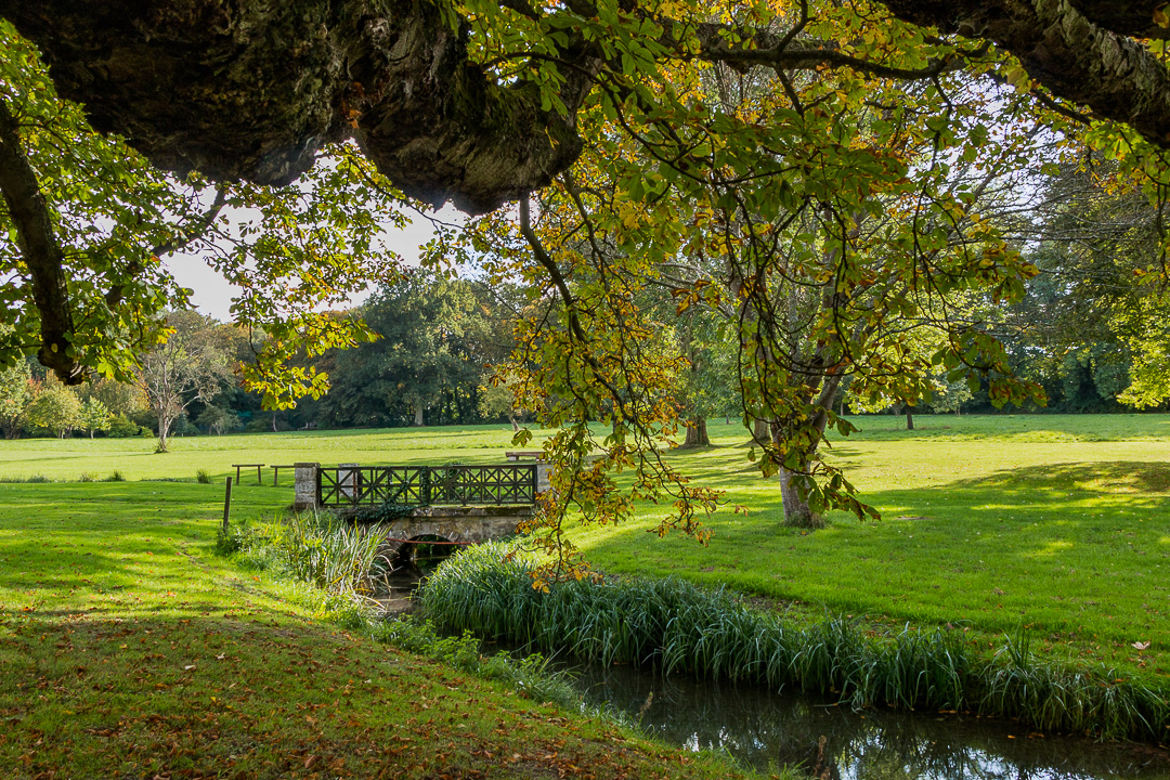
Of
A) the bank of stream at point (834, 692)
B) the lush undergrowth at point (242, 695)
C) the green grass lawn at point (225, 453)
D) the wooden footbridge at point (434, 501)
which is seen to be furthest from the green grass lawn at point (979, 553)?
the green grass lawn at point (225, 453)

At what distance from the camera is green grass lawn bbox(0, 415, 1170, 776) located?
466cm

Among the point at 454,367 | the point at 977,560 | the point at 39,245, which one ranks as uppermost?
the point at 454,367

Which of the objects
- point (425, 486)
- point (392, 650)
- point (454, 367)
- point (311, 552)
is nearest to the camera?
point (392, 650)

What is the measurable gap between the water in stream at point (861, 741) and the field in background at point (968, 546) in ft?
3.87

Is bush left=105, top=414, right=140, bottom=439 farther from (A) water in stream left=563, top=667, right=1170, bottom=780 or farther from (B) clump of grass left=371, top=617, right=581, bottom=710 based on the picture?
(A) water in stream left=563, top=667, right=1170, bottom=780

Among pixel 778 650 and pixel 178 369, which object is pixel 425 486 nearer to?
pixel 778 650

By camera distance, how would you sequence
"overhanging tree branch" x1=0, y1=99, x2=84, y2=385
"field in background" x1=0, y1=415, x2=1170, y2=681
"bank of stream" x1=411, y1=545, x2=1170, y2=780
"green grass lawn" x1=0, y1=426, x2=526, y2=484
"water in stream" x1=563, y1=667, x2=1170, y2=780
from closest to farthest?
"overhanging tree branch" x1=0, y1=99, x2=84, y2=385, "water in stream" x1=563, y1=667, x2=1170, y2=780, "bank of stream" x1=411, y1=545, x2=1170, y2=780, "field in background" x1=0, y1=415, x2=1170, y2=681, "green grass lawn" x1=0, y1=426, x2=526, y2=484

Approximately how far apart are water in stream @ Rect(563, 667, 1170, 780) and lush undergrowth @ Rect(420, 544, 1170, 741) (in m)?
0.25

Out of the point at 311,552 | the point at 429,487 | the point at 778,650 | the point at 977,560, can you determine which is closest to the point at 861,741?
the point at 778,650

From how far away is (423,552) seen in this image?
17.9m

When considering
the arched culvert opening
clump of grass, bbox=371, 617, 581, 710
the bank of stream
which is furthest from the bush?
the bank of stream

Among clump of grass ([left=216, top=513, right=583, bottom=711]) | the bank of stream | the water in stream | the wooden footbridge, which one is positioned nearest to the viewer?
the water in stream

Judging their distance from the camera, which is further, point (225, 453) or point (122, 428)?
point (122, 428)

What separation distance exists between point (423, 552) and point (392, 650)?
9836 mm
